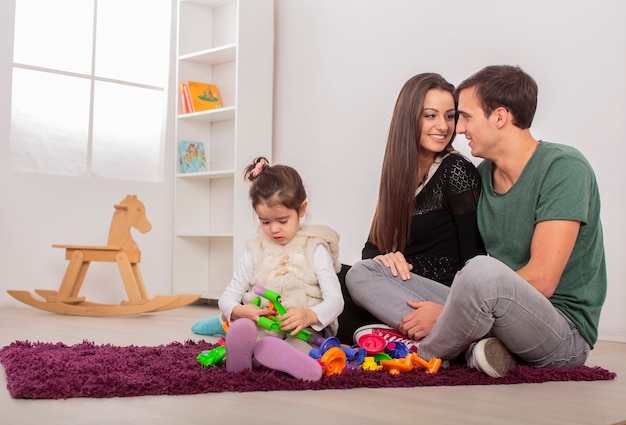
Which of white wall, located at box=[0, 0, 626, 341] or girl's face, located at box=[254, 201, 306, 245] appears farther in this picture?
white wall, located at box=[0, 0, 626, 341]

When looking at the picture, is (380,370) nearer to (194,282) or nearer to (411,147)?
(411,147)

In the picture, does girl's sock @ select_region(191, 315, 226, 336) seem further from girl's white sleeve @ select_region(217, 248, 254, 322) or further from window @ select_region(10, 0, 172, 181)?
window @ select_region(10, 0, 172, 181)

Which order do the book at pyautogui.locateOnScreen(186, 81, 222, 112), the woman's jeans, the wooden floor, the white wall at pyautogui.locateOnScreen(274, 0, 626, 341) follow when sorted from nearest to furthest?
1. the wooden floor
2. the woman's jeans
3. the white wall at pyautogui.locateOnScreen(274, 0, 626, 341)
4. the book at pyautogui.locateOnScreen(186, 81, 222, 112)

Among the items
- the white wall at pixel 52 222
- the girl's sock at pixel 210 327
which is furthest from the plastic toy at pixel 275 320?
the white wall at pixel 52 222

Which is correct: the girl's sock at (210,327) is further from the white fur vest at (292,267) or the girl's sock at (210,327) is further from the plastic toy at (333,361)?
the plastic toy at (333,361)

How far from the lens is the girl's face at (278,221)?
214 cm

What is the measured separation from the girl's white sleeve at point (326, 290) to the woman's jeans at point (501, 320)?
192 mm

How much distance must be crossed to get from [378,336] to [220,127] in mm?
3005

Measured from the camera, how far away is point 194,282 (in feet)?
15.9

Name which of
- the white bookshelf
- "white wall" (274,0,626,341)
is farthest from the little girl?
the white bookshelf

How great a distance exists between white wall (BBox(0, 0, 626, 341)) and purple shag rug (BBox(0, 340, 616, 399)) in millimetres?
1436

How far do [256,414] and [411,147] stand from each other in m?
1.10

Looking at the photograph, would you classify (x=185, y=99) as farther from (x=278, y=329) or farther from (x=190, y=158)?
(x=278, y=329)

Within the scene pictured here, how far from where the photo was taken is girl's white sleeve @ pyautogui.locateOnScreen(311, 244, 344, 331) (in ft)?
6.82
